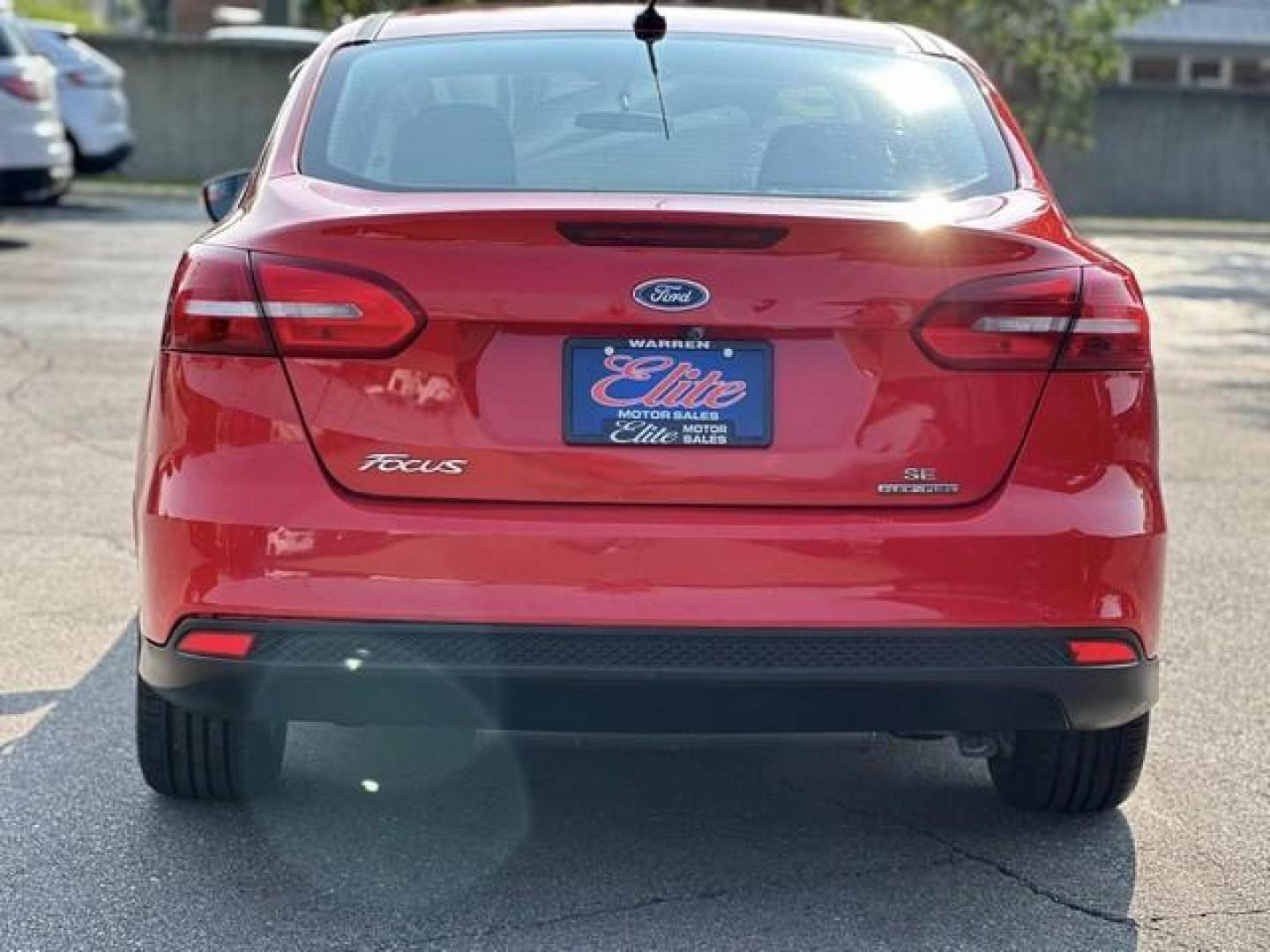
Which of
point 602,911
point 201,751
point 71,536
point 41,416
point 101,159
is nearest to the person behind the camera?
point 602,911

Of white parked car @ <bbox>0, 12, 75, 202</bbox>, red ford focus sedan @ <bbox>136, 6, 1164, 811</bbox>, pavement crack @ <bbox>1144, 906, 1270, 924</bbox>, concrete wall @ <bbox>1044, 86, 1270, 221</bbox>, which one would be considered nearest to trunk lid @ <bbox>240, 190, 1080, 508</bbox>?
red ford focus sedan @ <bbox>136, 6, 1164, 811</bbox>

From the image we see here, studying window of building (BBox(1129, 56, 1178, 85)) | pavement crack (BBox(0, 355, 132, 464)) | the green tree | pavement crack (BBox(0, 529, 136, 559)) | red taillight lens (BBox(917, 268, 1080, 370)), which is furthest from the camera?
window of building (BBox(1129, 56, 1178, 85))

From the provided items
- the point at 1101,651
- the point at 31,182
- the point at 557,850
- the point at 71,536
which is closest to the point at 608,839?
the point at 557,850

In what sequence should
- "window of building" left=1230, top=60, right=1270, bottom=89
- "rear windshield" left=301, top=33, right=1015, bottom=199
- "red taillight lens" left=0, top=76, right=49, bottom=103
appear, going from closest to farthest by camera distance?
"rear windshield" left=301, top=33, right=1015, bottom=199, "red taillight lens" left=0, top=76, right=49, bottom=103, "window of building" left=1230, top=60, right=1270, bottom=89

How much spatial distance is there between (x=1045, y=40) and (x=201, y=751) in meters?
31.7

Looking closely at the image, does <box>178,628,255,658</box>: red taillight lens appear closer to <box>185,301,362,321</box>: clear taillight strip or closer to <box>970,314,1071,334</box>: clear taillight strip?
<box>185,301,362,321</box>: clear taillight strip

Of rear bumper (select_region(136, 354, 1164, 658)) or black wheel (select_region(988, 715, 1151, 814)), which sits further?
black wheel (select_region(988, 715, 1151, 814))

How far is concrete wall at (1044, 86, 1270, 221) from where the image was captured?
34.7 meters

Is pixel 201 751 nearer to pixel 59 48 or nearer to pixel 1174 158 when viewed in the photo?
pixel 59 48

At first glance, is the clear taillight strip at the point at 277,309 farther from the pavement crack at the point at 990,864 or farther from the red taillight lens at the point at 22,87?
the red taillight lens at the point at 22,87

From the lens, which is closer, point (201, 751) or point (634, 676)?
point (634, 676)

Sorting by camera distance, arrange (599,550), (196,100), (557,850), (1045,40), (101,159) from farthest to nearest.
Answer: (1045,40) → (196,100) → (101,159) → (557,850) → (599,550)

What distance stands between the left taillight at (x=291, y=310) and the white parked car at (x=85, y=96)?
21268mm

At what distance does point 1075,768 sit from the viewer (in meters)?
4.73
